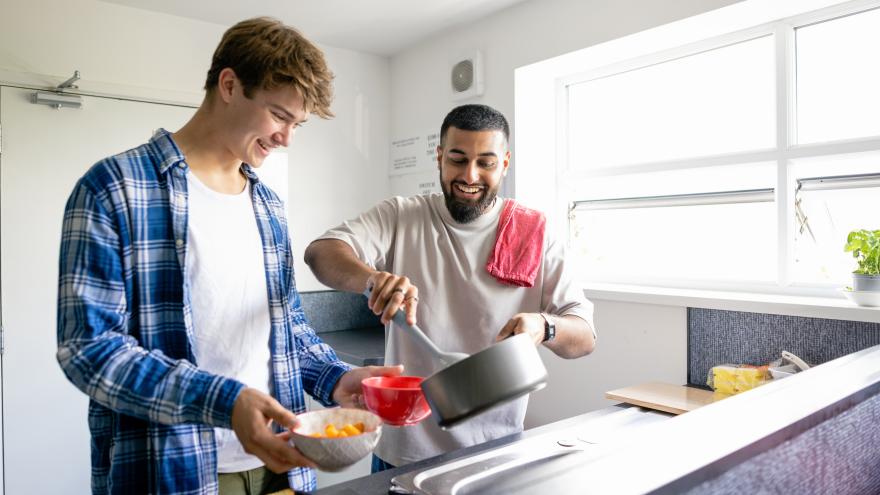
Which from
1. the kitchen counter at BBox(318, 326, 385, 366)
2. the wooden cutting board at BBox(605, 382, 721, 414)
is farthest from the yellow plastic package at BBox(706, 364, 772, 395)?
the kitchen counter at BBox(318, 326, 385, 366)

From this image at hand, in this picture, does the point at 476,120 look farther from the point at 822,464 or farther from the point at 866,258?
the point at 866,258

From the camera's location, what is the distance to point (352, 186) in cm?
332

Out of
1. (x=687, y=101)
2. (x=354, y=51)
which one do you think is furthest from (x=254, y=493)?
(x=354, y=51)

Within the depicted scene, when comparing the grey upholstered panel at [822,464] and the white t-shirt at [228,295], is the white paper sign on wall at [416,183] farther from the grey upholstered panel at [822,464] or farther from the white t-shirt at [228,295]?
the grey upholstered panel at [822,464]

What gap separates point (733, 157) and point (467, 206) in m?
1.28

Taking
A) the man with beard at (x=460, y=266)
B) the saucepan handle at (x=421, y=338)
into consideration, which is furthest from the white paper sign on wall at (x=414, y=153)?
the saucepan handle at (x=421, y=338)

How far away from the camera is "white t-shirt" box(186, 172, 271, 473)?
0.95 m

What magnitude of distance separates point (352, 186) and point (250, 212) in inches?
90.1

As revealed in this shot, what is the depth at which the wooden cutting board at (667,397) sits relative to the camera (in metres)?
1.79

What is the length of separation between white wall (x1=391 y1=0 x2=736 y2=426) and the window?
0.92 ft

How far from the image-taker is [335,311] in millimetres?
3213

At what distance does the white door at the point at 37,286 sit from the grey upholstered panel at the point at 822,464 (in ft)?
8.52

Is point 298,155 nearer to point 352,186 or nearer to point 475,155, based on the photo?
point 352,186

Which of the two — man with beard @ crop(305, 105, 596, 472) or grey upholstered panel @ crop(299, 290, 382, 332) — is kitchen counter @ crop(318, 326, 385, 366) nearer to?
grey upholstered panel @ crop(299, 290, 382, 332)
